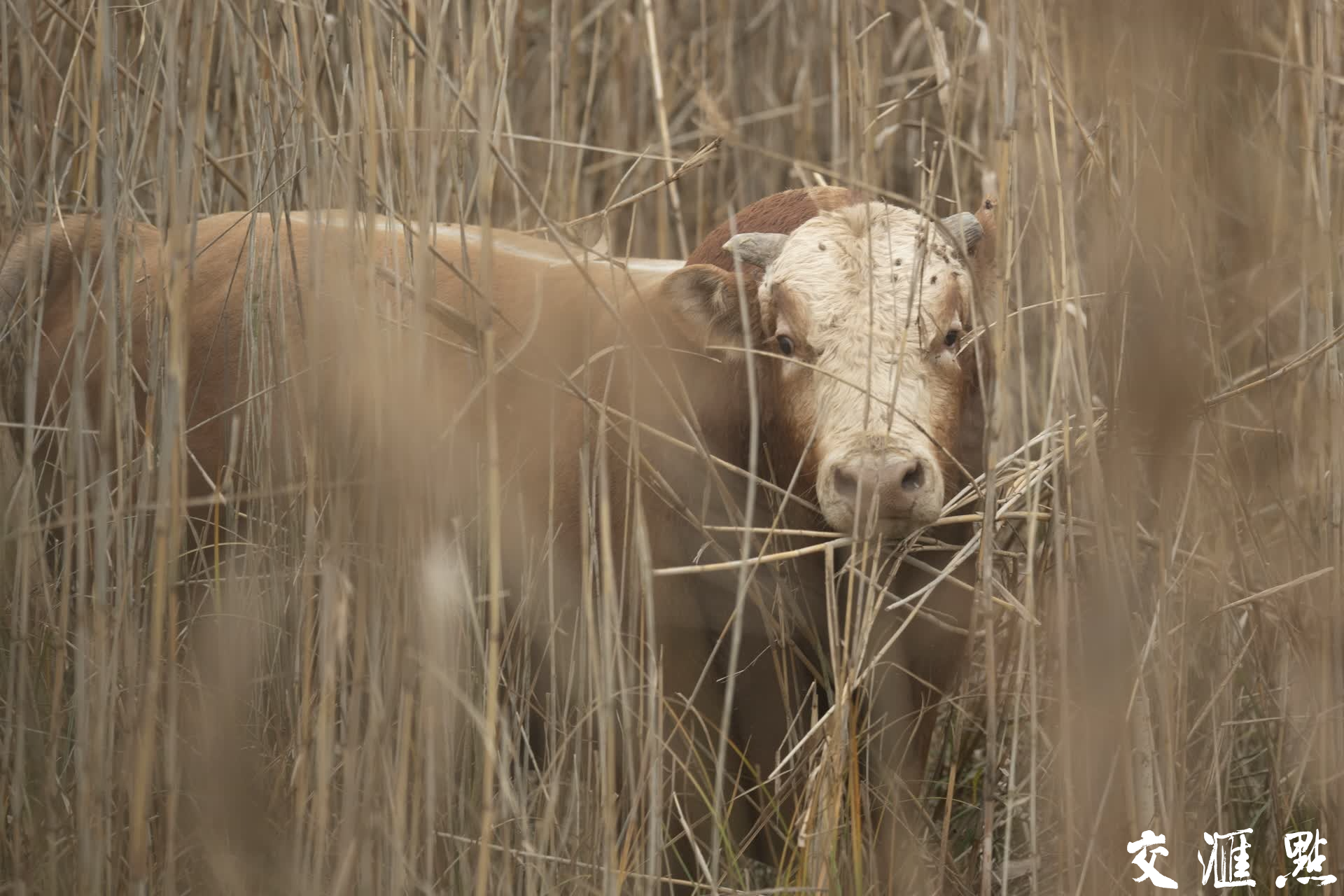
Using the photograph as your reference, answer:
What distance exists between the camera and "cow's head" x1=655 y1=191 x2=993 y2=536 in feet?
5.96

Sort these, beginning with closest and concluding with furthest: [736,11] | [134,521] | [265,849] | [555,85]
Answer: [265,849], [134,521], [555,85], [736,11]

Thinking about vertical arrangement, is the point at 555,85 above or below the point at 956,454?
above

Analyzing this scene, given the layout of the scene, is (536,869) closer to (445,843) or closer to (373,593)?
(445,843)

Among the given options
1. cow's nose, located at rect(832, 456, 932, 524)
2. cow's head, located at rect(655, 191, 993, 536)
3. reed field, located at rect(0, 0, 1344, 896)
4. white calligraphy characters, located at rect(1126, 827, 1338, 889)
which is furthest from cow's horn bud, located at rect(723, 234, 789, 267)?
white calligraphy characters, located at rect(1126, 827, 1338, 889)

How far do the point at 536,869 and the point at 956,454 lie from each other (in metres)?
1.08

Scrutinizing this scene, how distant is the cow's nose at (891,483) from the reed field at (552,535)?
90 millimetres

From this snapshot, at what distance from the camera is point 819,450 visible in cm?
197

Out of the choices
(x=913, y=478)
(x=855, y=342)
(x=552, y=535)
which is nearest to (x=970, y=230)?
(x=855, y=342)

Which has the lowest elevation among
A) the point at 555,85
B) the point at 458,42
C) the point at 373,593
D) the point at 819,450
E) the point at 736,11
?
the point at 373,593

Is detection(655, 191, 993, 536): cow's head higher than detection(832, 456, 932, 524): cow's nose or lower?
higher

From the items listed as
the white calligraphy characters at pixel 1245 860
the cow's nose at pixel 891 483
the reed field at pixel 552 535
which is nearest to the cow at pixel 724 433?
the cow's nose at pixel 891 483

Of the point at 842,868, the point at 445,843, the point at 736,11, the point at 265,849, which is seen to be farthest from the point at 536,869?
the point at 736,11

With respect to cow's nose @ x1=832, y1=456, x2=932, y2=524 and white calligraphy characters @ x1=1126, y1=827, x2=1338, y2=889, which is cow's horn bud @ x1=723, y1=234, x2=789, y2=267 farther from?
white calligraphy characters @ x1=1126, y1=827, x2=1338, y2=889

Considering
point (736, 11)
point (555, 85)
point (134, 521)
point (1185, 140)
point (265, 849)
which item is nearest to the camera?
point (1185, 140)
